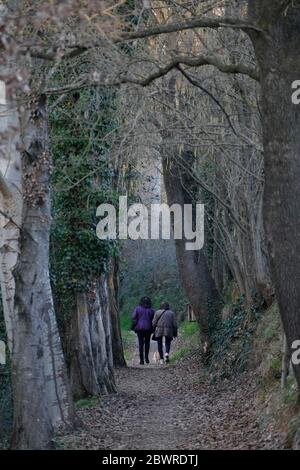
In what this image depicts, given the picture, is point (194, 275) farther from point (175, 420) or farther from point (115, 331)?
point (175, 420)

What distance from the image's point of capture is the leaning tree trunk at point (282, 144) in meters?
9.21

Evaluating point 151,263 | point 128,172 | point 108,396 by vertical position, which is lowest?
point 108,396

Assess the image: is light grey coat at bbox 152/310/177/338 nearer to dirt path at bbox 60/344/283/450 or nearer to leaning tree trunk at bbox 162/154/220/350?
leaning tree trunk at bbox 162/154/220/350

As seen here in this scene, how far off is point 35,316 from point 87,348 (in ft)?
18.8

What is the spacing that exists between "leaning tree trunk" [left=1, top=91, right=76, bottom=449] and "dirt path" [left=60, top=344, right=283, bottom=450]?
0.65 meters

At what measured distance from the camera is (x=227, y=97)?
51.2ft

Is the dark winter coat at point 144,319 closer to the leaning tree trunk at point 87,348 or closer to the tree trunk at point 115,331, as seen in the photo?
the tree trunk at point 115,331

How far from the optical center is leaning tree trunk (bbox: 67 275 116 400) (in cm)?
1655

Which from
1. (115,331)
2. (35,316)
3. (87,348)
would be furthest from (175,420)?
(115,331)

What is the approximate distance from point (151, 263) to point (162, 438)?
1176 inches

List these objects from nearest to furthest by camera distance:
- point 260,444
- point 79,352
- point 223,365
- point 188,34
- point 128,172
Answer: point 260,444 → point 188,34 → point 79,352 → point 223,365 → point 128,172

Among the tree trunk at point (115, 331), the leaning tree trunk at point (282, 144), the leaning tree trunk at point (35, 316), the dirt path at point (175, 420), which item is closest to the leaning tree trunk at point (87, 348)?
the dirt path at point (175, 420)
